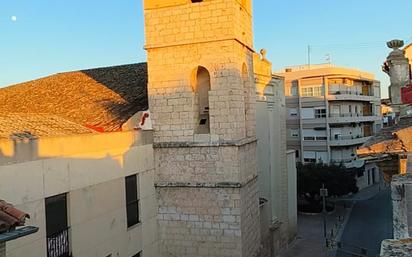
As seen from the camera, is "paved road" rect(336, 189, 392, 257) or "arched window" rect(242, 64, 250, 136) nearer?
"arched window" rect(242, 64, 250, 136)

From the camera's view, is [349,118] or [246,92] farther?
[349,118]

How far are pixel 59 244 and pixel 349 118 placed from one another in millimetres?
39504

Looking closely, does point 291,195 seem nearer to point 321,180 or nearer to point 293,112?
point 321,180

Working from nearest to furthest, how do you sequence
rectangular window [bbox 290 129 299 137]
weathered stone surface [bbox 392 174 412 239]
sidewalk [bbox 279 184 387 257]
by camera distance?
weathered stone surface [bbox 392 174 412 239]
sidewalk [bbox 279 184 387 257]
rectangular window [bbox 290 129 299 137]

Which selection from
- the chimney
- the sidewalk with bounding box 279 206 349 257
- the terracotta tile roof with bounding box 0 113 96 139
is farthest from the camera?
the sidewalk with bounding box 279 206 349 257

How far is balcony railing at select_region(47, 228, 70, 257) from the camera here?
10094mm

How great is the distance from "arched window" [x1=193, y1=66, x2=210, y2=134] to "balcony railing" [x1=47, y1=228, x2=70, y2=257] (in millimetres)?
5627

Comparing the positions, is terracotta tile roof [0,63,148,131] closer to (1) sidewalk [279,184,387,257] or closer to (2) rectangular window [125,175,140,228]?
(2) rectangular window [125,175,140,228]

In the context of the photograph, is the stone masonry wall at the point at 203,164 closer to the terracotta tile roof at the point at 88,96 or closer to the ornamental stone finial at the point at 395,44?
the terracotta tile roof at the point at 88,96

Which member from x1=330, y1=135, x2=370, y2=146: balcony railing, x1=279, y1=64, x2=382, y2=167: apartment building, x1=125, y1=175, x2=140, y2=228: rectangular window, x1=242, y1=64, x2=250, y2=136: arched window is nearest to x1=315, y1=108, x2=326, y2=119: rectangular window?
x1=279, y1=64, x2=382, y2=167: apartment building

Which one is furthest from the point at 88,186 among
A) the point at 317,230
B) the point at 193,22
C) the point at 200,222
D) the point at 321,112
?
the point at 321,112

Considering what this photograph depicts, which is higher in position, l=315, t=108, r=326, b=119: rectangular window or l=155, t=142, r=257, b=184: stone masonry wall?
l=315, t=108, r=326, b=119: rectangular window

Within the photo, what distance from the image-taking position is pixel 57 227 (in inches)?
407

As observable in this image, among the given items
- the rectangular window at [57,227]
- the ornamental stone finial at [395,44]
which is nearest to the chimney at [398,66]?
the ornamental stone finial at [395,44]
